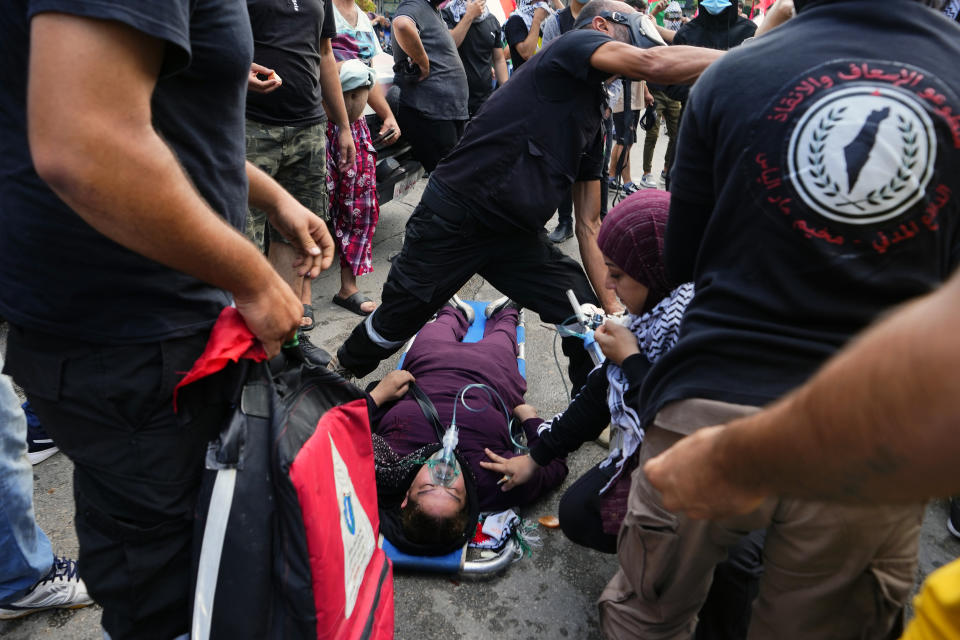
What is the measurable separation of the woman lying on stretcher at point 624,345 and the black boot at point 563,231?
3319 millimetres

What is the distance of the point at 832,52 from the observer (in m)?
1.04

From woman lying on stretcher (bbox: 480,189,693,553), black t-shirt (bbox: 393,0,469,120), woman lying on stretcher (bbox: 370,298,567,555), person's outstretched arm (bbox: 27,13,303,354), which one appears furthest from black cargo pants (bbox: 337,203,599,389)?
black t-shirt (bbox: 393,0,469,120)

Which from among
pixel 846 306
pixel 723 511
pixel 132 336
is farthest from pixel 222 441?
pixel 846 306

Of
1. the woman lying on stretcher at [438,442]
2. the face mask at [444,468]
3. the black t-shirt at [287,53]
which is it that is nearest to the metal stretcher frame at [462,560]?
the woman lying on stretcher at [438,442]

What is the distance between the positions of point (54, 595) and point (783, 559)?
74.2 inches

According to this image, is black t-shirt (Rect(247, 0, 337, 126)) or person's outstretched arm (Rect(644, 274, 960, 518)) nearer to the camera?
person's outstretched arm (Rect(644, 274, 960, 518))

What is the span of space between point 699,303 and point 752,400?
21 centimetres

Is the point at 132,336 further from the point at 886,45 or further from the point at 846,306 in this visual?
the point at 886,45

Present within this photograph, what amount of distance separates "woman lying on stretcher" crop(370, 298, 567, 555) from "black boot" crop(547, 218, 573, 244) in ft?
6.49

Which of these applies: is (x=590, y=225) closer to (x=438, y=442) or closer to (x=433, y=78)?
(x=438, y=442)

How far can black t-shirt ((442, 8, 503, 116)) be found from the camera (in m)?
5.32

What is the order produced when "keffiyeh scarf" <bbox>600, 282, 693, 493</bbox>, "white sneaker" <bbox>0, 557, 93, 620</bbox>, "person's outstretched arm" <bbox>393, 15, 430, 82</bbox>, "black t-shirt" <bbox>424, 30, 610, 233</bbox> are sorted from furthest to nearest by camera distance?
"person's outstretched arm" <bbox>393, 15, 430, 82</bbox>, "black t-shirt" <bbox>424, 30, 610, 233</bbox>, "white sneaker" <bbox>0, 557, 93, 620</bbox>, "keffiyeh scarf" <bbox>600, 282, 693, 493</bbox>

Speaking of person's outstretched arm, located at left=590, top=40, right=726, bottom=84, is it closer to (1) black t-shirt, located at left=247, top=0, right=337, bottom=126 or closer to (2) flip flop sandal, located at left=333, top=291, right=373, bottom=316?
(1) black t-shirt, located at left=247, top=0, right=337, bottom=126

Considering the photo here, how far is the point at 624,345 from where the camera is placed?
162 cm
